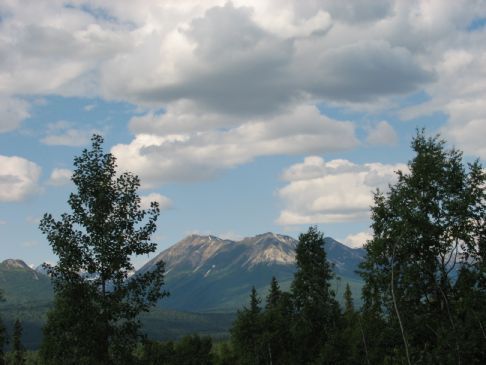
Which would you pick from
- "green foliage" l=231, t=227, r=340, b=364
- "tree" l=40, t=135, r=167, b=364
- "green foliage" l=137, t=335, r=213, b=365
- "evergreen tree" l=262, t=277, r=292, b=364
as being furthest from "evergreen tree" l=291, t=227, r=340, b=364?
"green foliage" l=137, t=335, r=213, b=365

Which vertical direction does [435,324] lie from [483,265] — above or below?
below

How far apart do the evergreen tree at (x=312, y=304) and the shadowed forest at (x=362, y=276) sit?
123 millimetres

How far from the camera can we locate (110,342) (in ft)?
88.7

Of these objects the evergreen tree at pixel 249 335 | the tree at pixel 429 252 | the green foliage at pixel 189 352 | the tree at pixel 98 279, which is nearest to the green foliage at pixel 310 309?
the evergreen tree at pixel 249 335

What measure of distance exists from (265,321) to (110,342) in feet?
186

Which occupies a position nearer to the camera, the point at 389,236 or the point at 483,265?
the point at 483,265

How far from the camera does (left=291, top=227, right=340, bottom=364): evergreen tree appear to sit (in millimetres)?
65250

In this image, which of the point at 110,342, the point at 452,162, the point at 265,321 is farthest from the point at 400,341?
the point at 265,321

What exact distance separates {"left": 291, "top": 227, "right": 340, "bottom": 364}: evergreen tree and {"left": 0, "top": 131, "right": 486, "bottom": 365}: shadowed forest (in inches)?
4.8

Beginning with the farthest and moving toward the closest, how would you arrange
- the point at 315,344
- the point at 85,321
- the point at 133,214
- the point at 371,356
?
the point at 315,344, the point at 371,356, the point at 133,214, the point at 85,321

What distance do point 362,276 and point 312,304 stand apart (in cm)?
2318

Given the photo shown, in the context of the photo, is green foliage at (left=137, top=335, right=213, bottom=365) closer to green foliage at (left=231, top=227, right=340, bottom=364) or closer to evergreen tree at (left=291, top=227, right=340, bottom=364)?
green foliage at (left=231, top=227, right=340, bottom=364)

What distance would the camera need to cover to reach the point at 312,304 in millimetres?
65375

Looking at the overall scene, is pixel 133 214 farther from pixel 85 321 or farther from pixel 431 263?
pixel 431 263
